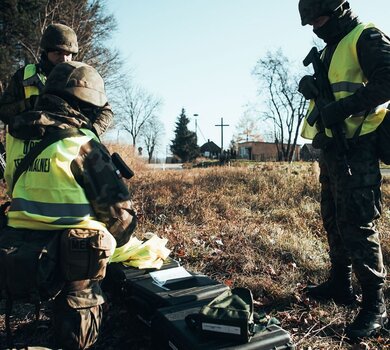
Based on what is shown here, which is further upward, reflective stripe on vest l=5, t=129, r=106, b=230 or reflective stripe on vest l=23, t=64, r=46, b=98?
reflective stripe on vest l=23, t=64, r=46, b=98

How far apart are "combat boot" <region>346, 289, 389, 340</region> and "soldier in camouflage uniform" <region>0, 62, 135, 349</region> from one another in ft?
5.39

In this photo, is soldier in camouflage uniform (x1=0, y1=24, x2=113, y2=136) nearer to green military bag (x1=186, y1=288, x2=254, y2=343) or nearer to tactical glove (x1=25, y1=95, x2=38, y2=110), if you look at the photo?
tactical glove (x1=25, y1=95, x2=38, y2=110)

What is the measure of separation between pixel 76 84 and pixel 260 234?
3112 millimetres

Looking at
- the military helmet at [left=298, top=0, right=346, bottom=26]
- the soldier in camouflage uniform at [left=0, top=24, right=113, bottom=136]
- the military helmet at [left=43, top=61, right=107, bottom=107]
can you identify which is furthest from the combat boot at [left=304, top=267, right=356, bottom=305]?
the soldier in camouflage uniform at [left=0, top=24, right=113, bottom=136]

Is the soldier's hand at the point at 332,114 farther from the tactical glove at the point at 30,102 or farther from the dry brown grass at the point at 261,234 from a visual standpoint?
the tactical glove at the point at 30,102

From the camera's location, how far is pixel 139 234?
16.3 ft

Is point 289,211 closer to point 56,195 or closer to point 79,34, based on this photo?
point 56,195

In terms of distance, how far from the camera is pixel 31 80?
4297mm

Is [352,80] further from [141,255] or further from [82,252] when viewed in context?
[82,252]

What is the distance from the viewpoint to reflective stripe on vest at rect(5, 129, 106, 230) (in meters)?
2.27

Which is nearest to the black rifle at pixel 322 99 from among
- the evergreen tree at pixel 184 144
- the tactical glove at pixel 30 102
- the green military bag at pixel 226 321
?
the green military bag at pixel 226 321

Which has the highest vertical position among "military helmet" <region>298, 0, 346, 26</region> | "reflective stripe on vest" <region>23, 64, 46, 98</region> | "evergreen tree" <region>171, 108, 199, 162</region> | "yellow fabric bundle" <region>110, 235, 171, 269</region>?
"evergreen tree" <region>171, 108, 199, 162</region>

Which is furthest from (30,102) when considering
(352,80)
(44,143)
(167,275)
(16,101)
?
(352,80)

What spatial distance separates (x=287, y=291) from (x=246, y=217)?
2.79 metres
